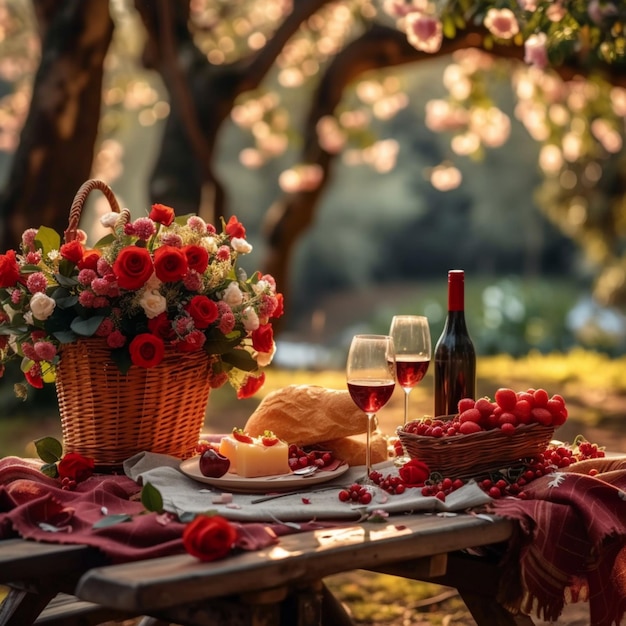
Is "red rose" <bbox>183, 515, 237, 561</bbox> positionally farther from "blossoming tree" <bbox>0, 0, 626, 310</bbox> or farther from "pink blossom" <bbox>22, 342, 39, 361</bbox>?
"blossoming tree" <bbox>0, 0, 626, 310</bbox>

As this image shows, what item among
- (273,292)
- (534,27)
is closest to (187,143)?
(534,27)

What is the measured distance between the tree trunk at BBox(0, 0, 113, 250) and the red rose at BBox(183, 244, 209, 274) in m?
3.89

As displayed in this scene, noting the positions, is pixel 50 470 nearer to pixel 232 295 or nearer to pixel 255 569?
pixel 232 295

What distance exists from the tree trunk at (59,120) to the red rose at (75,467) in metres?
4.03

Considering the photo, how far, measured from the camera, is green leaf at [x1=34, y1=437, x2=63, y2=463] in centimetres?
247

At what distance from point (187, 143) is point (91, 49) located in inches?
70.1

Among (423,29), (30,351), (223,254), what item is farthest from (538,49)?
(30,351)

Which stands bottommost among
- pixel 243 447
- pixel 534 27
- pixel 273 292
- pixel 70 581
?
pixel 70 581

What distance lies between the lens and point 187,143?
7668 mm

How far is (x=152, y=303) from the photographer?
2.33 metres

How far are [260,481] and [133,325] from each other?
46cm

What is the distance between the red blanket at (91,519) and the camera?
74.9 inches

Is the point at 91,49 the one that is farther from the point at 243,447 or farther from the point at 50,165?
the point at 243,447

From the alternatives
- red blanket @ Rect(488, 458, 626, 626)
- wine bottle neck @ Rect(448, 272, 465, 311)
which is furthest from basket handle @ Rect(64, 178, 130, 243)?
red blanket @ Rect(488, 458, 626, 626)
